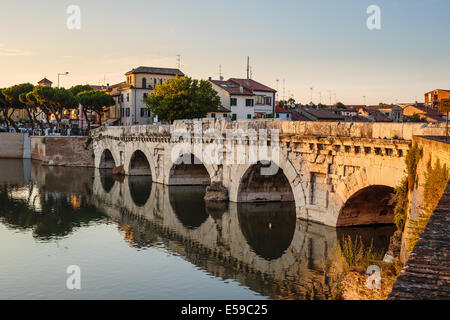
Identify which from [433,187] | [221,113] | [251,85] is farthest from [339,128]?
[251,85]

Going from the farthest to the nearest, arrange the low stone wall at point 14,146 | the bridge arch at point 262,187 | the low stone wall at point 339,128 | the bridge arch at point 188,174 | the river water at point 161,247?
the low stone wall at point 14,146, the bridge arch at point 188,174, the bridge arch at point 262,187, the low stone wall at point 339,128, the river water at point 161,247

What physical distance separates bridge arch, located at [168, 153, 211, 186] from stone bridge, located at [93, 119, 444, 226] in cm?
58

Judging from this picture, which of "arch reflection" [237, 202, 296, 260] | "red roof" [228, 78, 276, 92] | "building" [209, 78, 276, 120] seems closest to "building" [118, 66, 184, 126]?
"red roof" [228, 78, 276, 92]

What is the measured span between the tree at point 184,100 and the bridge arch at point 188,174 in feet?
55.5

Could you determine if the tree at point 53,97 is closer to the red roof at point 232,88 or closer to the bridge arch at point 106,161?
the bridge arch at point 106,161

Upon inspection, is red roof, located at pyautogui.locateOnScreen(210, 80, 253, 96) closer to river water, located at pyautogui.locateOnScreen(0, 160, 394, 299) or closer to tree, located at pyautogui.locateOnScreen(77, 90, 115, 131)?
tree, located at pyautogui.locateOnScreen(77, 90, 115, 131)

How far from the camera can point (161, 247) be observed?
24578 mm

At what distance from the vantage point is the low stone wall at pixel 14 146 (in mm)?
76312

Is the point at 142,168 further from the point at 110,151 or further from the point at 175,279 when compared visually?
the point at 175,279

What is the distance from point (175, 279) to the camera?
62.8 feet

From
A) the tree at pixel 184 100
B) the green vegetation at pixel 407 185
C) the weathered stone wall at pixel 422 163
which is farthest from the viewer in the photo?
the tree at pixel 184 100

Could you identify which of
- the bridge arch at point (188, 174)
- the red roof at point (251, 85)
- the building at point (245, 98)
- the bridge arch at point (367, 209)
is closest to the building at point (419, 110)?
the building at point (245, 98)

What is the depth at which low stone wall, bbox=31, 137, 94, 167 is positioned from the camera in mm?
65750
